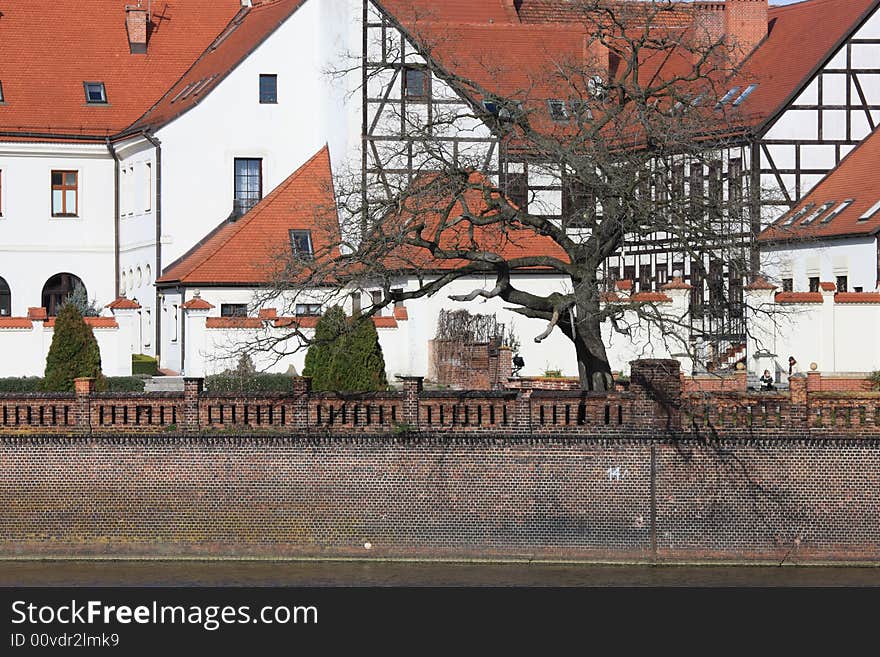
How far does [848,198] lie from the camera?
142 ft

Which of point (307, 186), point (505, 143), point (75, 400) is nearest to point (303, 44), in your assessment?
point (307, 186)

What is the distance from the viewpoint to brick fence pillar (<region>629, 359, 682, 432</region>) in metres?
25.2

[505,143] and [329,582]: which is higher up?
[505,143]

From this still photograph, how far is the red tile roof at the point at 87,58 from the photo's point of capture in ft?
167

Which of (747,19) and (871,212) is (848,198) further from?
(747,19)

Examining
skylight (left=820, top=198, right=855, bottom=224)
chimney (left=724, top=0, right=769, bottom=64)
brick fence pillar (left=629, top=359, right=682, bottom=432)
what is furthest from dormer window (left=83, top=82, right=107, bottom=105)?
brick fence pillar (left=629, top=359, right=682, bottom=432)

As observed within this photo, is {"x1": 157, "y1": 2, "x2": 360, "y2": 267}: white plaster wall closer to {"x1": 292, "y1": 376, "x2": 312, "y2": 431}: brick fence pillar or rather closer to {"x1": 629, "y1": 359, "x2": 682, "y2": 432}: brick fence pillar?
{"x1": 292, "y1": 376, "x2": 312, "y2": 431}: brick fence pillar

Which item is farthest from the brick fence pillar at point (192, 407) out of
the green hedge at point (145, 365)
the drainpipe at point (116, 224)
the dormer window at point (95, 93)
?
the dormer window at point (95, 93)

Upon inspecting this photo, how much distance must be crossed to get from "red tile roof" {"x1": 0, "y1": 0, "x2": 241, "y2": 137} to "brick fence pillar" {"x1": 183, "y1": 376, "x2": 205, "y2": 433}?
26725 millimetres

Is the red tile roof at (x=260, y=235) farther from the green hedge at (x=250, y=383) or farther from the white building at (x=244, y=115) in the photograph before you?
the green hedge at (x=250, y=383)

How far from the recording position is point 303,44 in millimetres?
46188

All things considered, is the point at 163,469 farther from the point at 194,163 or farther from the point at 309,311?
the point at 194,163

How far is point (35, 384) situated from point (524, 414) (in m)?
11.6

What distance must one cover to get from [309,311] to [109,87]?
15.3 metres
